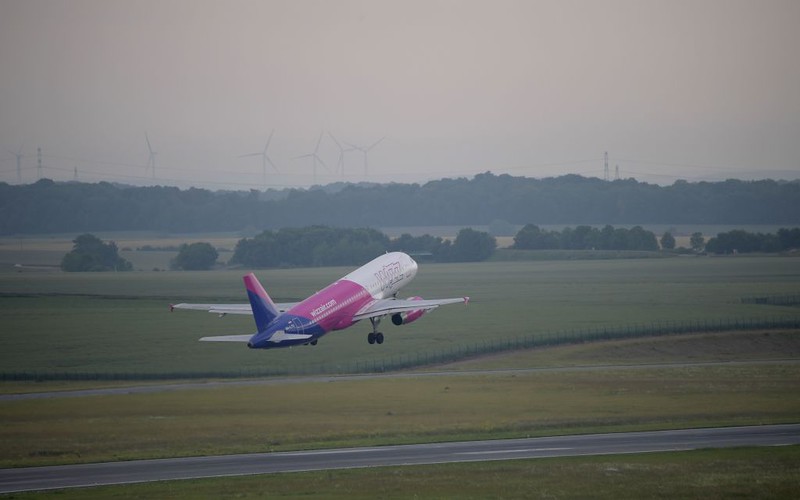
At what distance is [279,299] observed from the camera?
6344 inches

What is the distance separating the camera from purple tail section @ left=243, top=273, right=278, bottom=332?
252 ft

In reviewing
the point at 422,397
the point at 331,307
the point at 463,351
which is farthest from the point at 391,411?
the point at 463,351

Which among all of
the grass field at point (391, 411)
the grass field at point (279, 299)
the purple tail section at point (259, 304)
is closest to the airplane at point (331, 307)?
the purple tail section at point (259, 304)

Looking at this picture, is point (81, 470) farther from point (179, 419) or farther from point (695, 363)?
point (695, 363)

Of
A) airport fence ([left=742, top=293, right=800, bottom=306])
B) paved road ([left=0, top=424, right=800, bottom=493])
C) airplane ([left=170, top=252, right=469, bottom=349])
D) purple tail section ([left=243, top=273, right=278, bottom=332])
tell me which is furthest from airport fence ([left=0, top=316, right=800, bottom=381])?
paved road ([left=0, top=424, right=800, bottom=493])

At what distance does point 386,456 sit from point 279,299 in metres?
102

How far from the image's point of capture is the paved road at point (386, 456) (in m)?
56.3

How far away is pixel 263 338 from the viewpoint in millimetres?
76750

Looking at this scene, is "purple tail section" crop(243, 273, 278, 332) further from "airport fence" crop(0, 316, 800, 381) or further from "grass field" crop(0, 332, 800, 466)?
"airport fence" crop(0, 316, 800, 381)

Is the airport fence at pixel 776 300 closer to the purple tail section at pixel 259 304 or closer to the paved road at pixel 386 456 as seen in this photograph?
the paved road at pixel 386 456

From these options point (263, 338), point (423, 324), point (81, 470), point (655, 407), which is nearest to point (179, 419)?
point (263, 338)

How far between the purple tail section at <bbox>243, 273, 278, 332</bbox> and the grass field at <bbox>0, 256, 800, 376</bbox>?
28.2 metres

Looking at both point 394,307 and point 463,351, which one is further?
point 463,351

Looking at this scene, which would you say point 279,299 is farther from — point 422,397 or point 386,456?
point 386,456
